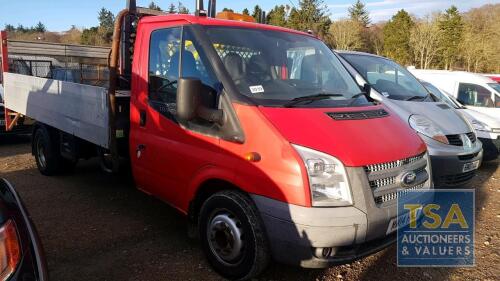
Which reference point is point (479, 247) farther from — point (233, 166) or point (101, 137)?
point (101, 137)

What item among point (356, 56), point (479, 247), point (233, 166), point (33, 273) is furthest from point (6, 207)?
point (356, 56)

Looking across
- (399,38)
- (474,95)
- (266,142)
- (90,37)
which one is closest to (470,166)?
(266,142)

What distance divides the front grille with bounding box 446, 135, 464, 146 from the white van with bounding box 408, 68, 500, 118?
3.59 metres

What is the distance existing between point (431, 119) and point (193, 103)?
377 centimetres

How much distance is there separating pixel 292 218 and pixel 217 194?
77 cm

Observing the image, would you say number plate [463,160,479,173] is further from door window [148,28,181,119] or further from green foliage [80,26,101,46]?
green foliage [80,26,101,46]

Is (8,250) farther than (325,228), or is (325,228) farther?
(325,228)

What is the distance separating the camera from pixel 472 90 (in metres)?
8.91

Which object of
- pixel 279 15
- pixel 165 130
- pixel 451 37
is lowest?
pixel 165 130

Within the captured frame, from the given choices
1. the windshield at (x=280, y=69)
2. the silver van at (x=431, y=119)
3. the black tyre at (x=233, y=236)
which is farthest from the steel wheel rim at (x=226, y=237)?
the silver van at (x=431, y=119)

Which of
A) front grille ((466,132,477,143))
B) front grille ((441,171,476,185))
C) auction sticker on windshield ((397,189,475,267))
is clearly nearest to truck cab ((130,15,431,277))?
auction sticker on windshield ((397,189,475,267))

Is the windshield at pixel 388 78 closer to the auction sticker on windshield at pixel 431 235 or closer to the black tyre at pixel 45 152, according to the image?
the auction sticker on windshield at pixel 431 235

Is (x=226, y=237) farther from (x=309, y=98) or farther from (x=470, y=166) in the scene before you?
(x=470, y=166)

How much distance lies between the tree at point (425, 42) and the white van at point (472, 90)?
107 ft
